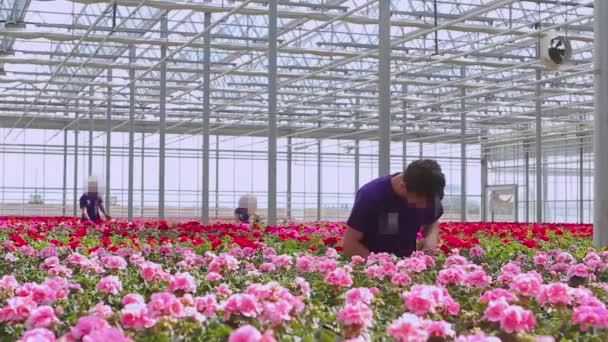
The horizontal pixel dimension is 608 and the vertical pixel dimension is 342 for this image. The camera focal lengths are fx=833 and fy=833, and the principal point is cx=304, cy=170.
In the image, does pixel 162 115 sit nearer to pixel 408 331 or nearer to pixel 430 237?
pixel 430 237

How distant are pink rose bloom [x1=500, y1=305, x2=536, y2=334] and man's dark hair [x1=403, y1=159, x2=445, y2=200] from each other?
1719 millimetres

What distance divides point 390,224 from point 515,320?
2649mm

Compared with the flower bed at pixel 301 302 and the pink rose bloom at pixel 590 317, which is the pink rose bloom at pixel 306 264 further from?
the pink rose bloom at pixel 590 317

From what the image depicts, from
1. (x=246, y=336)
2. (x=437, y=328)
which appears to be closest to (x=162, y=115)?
(x=437, y=328)

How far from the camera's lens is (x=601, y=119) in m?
7.62

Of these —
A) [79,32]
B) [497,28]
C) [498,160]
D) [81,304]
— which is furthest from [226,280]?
[498,160]

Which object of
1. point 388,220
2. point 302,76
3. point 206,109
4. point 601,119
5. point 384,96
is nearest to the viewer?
point 388,220

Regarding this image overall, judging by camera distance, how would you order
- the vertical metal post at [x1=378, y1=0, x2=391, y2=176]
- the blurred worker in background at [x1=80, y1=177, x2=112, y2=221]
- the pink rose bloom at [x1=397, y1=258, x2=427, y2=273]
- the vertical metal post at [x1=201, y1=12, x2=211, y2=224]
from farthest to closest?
the vertical metal post at [x1=201, y1=12, x2=211, y2=224]
the blurred worker in background at [x1=80, y1=177, x2=112, y2=221]
the vertical metal post at [x1=378, y1=0, x2=391, y2=176]
the pink rose bloom at [x1=397, y1=258, x2=427, y2=273]

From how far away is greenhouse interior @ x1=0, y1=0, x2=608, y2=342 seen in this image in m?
2.81

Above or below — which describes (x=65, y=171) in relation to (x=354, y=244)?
above

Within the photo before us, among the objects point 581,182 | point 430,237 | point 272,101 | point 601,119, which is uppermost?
point 272,101

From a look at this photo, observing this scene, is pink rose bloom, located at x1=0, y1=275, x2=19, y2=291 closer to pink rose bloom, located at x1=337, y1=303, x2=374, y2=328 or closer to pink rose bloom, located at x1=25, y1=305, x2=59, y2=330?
pink rose bloom, located at x1=25, y1=305, x2=59, y2=330

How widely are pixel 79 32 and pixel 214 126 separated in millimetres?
15620

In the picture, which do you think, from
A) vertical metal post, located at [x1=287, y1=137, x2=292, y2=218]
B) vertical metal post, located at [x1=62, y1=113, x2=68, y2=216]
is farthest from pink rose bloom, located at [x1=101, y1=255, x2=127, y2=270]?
vertical metal post, located at [x1=287, y1=137, x2=292, y2=218]
